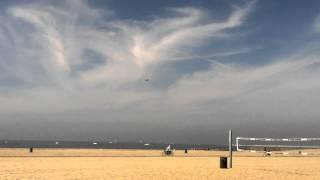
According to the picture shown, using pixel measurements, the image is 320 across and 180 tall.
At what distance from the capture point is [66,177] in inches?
690

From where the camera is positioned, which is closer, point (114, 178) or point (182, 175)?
point (114, 178)

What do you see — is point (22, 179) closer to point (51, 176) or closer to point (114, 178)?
point (51, 176)

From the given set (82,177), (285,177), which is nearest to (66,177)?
(82,177)

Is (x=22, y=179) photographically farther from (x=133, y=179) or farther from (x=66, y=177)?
(x=133, y=179)

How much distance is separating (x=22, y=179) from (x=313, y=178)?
10.7 meters

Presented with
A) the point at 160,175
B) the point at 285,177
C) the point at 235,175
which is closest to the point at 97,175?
the point at 160,175

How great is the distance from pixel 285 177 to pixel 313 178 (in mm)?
1029

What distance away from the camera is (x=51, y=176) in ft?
58.9

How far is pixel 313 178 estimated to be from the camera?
18484 millimetres

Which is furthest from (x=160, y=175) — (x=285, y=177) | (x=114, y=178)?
(x=285, y=177)

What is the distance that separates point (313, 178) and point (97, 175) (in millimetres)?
8192

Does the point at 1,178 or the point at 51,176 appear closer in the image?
the point at 1,178

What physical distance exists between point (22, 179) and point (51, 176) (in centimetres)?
150

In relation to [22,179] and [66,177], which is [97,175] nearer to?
[66,177]
